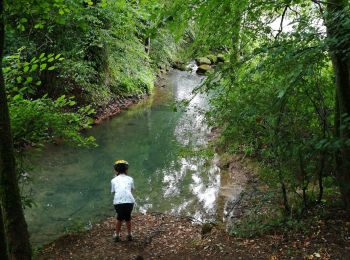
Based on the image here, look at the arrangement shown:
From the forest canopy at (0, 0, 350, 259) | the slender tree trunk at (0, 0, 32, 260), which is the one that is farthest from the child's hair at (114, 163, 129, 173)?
the slender tree trunk at (0, 0, 32, 260)

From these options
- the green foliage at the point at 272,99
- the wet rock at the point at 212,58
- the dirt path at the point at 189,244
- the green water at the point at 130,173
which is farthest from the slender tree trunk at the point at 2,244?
the wet rock at the point at 212,58

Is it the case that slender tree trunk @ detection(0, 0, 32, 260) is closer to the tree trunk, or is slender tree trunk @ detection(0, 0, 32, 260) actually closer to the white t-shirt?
the white t-shirt

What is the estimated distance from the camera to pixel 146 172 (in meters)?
11.8

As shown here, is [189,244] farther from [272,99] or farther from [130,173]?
[130,173]

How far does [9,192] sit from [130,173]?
723 centimetres

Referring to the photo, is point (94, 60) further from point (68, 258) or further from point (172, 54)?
point (172, 54)

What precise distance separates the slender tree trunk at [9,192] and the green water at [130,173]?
200 cm

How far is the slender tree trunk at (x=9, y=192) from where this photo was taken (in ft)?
13.8

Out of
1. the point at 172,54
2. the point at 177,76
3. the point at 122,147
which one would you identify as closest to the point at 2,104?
the point at 122,147

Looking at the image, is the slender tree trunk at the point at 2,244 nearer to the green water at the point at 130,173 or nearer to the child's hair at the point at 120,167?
the green water at the point at 130,173

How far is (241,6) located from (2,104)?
3.50 meters

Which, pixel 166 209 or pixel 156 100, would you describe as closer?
pixel 166 209

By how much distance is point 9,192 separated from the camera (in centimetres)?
441

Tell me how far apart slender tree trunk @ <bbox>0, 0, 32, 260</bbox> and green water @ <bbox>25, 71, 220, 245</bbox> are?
1999 mm
